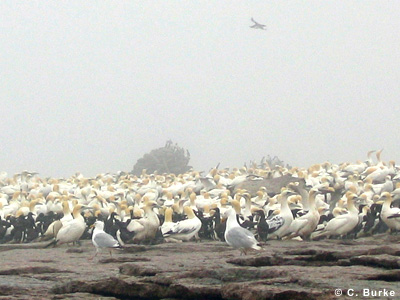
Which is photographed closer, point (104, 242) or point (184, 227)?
point (104, 242)

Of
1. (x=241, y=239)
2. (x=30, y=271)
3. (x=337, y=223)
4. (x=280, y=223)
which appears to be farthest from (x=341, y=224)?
(x=30, y=271)

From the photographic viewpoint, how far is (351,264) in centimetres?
1055

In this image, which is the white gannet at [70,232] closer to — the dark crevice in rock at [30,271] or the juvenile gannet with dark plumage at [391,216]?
the dark crevice in rock at [30,271]

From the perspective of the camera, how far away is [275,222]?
17.6 metres

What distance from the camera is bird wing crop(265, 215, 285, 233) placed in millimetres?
17516

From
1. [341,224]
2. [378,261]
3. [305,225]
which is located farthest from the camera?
[305,225]

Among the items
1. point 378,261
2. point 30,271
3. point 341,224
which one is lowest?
point 30,271

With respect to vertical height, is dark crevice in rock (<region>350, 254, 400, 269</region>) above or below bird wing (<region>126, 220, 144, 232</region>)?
above

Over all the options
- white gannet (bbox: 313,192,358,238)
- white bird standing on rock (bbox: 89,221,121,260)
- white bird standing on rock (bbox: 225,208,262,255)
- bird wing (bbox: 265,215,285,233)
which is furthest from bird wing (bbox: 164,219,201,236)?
white bird standing on rock (bbox: 225,208,262,255)

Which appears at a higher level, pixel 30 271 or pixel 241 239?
pixel 241 239

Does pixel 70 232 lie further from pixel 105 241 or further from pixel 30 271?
pixel 30 271

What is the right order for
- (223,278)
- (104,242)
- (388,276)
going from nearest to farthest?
1. (388,276)
2. (223,278)
3. (104,242)

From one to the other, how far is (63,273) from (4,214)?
11.7 meters

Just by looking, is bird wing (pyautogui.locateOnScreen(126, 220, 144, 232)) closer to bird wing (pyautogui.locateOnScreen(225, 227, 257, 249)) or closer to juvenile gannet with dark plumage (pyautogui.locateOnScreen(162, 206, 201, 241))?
juvenile gannet with dark plumage (pyautogui.locateOnScreen(162, 206, 201, 241))
